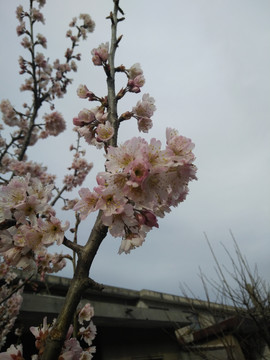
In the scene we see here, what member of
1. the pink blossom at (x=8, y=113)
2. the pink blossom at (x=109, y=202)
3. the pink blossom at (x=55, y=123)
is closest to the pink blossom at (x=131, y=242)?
the pink blossom at (x=109, y=202)

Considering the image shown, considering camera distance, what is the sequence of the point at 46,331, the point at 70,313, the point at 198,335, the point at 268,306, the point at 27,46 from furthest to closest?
the point at 198,335
the point at 27,46
the point at 268,306
the point at 46,331
the point at 70,313

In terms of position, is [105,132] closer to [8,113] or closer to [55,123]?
[55,123]

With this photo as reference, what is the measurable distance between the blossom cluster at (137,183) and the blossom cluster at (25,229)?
196 mm

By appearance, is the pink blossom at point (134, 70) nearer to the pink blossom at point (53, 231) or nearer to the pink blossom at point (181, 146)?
the pink blossom at point (181, 146)

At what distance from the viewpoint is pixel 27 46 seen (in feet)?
18.3

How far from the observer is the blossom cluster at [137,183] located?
45.6 inches

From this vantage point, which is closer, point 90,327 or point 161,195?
point 161,195

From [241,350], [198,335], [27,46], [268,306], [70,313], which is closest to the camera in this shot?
[70,313]

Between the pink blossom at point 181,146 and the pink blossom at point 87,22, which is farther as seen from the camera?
the pink blossom at point 87,22

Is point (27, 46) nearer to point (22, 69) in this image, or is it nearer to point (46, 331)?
point (22, 69)

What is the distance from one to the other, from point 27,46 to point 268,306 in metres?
8.21

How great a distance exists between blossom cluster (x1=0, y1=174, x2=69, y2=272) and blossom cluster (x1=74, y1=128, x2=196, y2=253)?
20 cm

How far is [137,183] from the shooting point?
1.09 metres

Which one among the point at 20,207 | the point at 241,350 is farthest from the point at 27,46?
the point at 241,350
